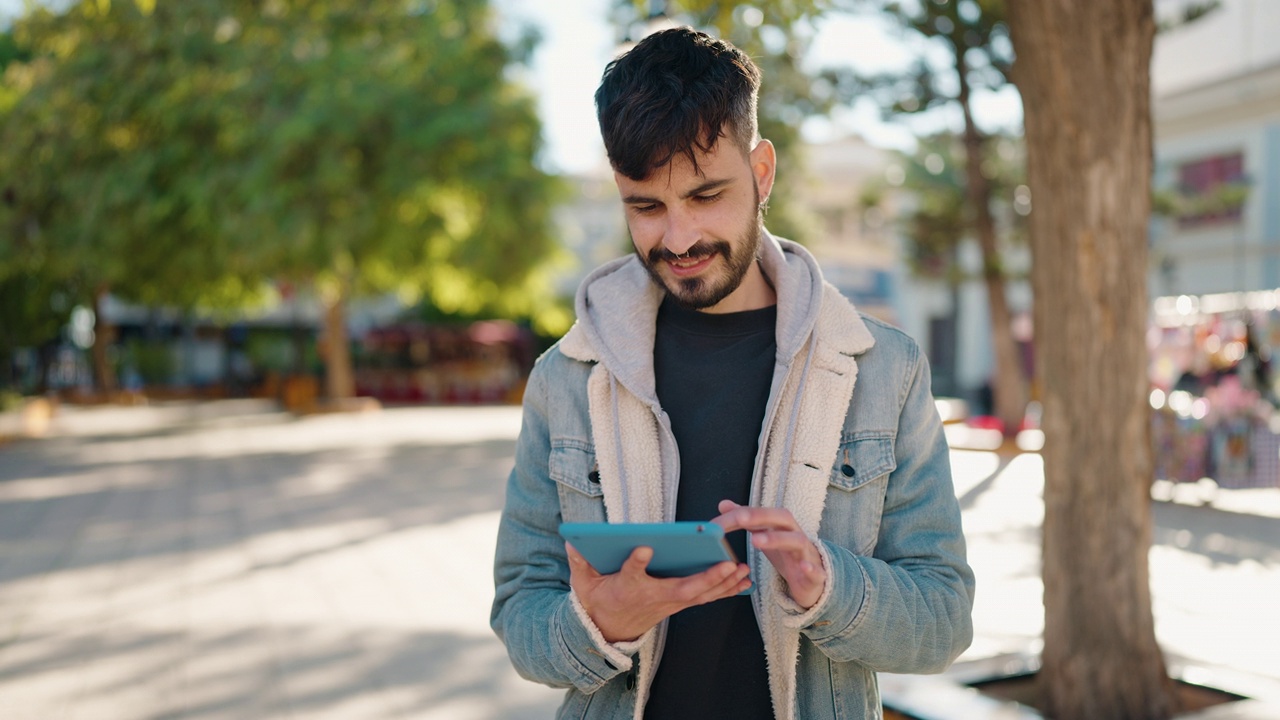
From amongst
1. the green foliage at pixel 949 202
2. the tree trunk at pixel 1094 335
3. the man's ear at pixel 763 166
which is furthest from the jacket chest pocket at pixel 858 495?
the green foliage at pixel 949 202

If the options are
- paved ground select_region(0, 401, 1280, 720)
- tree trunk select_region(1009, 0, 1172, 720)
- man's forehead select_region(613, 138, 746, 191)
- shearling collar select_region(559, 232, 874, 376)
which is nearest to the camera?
man's forehead select_region(613, 138, 746, 191)

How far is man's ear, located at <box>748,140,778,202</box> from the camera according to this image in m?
1.97

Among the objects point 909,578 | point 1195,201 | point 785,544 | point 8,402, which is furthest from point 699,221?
point 8,402

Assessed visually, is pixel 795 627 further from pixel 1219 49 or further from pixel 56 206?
pixel 1219 49

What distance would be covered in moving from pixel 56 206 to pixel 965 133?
593 inches

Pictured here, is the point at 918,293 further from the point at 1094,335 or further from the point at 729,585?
the point at 729,585

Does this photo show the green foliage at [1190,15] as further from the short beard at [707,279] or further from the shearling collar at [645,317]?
the short beard at [707,279]

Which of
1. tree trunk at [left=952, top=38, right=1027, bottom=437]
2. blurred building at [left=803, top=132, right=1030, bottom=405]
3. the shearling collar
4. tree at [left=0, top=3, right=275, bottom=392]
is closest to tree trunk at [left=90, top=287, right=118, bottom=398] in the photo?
tree at [left=0, top=3, right=275, bottom=392]

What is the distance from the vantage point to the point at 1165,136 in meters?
25.3

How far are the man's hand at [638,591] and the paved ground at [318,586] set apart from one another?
341 centimetres

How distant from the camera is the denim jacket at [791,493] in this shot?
1816 millimetres

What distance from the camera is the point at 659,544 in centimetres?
154

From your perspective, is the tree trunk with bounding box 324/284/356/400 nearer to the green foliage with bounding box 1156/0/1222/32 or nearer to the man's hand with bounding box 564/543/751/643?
the green foliage with bounding box 1156/0/1222/32

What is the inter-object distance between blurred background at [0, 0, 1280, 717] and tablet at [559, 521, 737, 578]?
11.7ft
